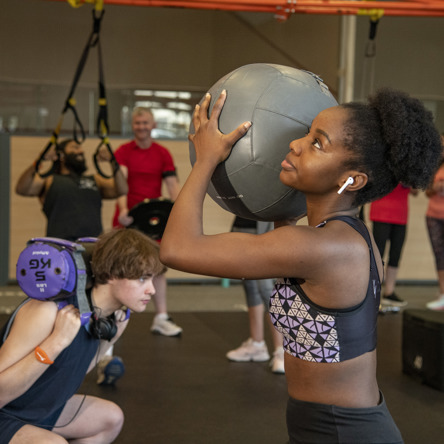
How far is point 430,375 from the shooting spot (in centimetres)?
348

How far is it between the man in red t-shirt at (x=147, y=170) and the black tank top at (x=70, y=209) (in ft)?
1.98

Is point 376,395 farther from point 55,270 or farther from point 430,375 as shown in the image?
point 430,375

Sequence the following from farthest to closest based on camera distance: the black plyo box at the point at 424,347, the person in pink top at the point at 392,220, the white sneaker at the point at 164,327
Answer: the person in pink top at the point at 392,220 → the white sneaker at the point at 164,327 → the black plyo box at the point at 424,347

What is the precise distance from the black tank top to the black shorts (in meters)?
2.59

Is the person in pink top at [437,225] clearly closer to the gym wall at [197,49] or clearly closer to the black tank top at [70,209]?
the gym wall at [197,49]

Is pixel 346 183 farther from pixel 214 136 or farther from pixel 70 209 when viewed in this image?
pixel 70 209

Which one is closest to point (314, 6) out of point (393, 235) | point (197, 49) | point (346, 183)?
point (393, 235)

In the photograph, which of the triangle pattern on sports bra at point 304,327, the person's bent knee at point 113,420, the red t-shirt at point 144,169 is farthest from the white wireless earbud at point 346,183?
the red t-shirt at point 144,169

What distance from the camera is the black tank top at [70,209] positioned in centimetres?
372

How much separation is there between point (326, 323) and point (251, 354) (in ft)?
8.48

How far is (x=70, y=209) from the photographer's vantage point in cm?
372

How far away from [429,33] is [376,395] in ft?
27.2

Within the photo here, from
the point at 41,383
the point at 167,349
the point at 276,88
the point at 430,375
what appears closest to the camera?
the point at 276,88

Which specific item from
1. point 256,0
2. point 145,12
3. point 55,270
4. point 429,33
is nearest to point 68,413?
point 55,270
